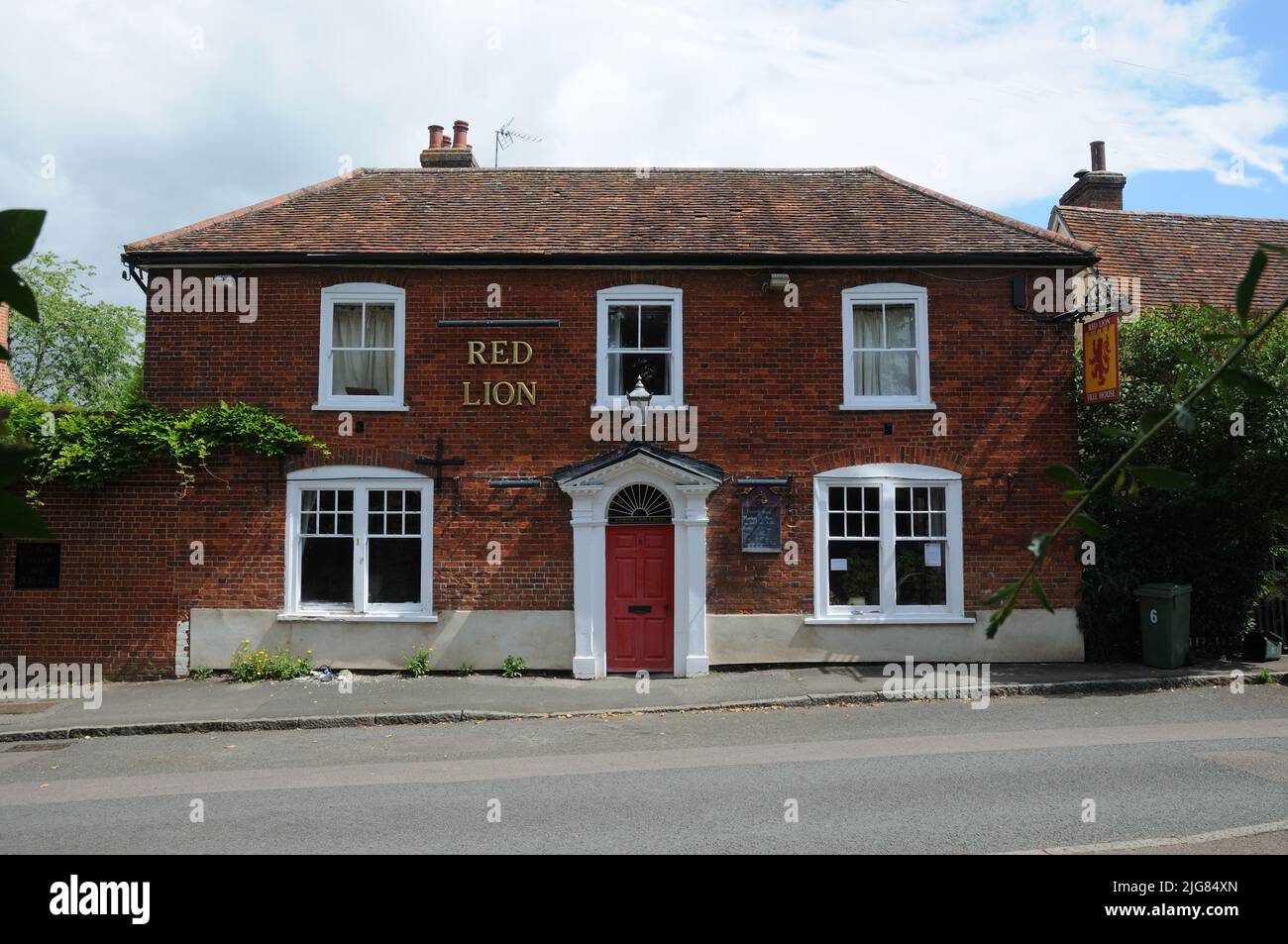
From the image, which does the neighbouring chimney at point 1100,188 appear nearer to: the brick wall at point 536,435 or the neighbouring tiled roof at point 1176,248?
the neighbouring tiled roof at point 1176,248

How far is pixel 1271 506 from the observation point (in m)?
12.6

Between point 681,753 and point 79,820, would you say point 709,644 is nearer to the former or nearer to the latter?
point 681,753

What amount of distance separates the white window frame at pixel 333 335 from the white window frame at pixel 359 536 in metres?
0.95

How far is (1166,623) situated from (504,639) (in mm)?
9177

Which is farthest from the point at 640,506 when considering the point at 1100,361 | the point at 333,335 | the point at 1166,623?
the point at 1166,623

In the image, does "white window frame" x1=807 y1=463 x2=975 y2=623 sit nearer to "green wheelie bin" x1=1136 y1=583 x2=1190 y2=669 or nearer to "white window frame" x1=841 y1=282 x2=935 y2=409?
"white window frame" x1=841 y1=282 x2=935 y2=409

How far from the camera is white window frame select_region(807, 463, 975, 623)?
13273mm

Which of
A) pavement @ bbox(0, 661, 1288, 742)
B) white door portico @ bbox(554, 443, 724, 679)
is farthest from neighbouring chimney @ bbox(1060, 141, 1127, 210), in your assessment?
white door portico @ bbox(554, 443, 724, 679)

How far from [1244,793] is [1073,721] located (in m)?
A: 3.01

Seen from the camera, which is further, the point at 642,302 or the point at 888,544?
the point at 642,302

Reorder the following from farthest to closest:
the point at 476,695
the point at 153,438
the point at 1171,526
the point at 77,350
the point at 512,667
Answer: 1. the point at 77,350
2. the point at 1171,526
3. the point at 512,667
4. the point at 153,438
5. the point at 476,695

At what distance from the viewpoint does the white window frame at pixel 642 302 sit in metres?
13.4

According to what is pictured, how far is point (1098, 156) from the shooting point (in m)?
21.9

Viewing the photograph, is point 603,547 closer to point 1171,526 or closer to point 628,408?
point 628,408
